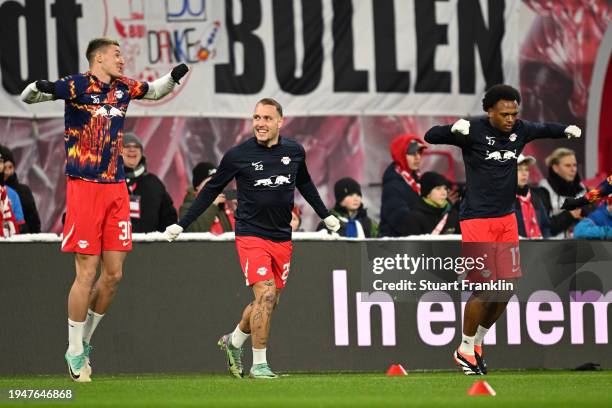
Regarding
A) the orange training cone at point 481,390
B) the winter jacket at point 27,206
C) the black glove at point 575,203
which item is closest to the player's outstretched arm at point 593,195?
the black glove at point 575,203

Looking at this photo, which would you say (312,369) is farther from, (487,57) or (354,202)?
(487,57)

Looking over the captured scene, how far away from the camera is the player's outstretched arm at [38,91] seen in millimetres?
10211

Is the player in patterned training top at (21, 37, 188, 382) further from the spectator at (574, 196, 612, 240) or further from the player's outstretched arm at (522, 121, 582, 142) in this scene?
the spectator at (574, 196, 612, 240)

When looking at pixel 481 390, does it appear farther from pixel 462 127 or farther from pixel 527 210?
pixel 527 210

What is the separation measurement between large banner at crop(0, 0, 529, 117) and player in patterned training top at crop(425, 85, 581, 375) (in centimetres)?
503

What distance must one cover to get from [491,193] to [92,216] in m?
3.37

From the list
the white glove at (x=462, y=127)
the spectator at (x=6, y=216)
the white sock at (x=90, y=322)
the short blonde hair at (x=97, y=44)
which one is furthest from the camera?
the spectator at (x=6, y=216)

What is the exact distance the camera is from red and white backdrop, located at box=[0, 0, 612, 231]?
1648 cm

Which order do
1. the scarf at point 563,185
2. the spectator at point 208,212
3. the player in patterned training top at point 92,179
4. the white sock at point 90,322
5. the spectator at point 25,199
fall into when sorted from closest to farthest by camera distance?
the player in patterned training top at point 92,179
the white sock at point 90,322
the spectator at point 208,212
the spectator at point 25,199
the scarf at point 563,185

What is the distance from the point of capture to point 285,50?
16688 millimetres

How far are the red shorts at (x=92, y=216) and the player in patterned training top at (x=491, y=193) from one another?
2.75m

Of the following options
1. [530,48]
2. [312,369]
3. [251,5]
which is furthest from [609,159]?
[312,369]

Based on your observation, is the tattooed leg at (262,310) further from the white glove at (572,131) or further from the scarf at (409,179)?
the scarf at (409,179)

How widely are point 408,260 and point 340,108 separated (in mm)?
4111
